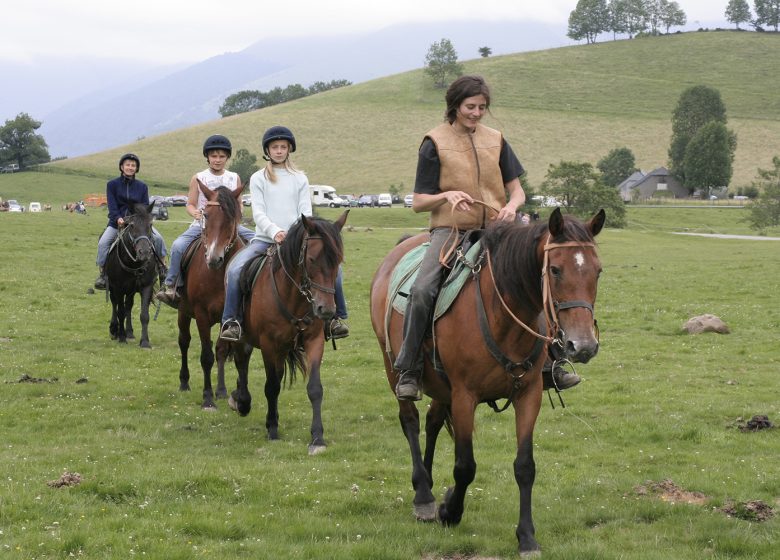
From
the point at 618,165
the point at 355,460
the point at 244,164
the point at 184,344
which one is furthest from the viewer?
the point at 618,165

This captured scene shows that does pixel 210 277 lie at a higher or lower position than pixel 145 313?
higher

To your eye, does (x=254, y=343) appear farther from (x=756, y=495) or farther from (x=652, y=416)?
(x=756, y=495)

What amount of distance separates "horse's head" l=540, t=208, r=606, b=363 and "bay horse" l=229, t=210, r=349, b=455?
4.19 meters

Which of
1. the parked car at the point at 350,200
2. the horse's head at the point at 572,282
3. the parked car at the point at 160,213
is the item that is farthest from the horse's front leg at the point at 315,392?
Answer: the parked car at the point at 350,200

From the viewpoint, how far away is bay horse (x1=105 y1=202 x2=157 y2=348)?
57.3 feet

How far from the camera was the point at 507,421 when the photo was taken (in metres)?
12.0

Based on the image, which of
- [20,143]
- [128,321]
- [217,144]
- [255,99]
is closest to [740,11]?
[255,99]

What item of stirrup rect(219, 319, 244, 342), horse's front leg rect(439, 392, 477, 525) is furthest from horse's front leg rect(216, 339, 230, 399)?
horse's front leg rect(439, 392, 477, 525)

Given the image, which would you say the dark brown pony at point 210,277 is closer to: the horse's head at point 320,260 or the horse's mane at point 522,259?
the horse's head at point 320,260

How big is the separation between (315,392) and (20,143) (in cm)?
12715

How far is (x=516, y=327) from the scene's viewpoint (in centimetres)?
676

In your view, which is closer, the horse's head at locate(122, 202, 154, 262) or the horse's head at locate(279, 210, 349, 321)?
the horse's head at locate(279, 210, 349, 321)

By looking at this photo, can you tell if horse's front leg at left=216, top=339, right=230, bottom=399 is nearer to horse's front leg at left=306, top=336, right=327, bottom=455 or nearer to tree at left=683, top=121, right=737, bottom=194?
horse's front leg at left=306, top=336, right=327, bottom=455

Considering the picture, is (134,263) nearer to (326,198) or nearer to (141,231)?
(141,231)
